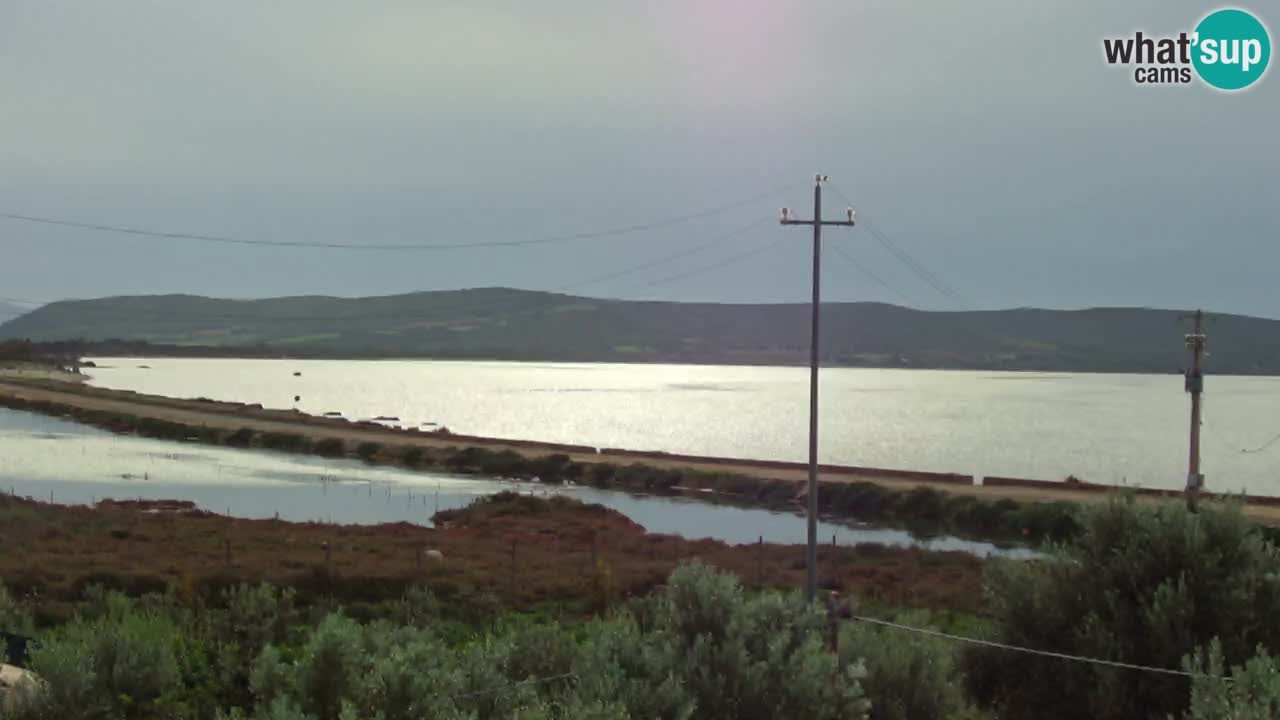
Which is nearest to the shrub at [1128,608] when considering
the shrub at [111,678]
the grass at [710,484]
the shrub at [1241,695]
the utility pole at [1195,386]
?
the shrub at [1241,695]

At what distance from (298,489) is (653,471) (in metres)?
21.2

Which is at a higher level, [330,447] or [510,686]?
[510,686]

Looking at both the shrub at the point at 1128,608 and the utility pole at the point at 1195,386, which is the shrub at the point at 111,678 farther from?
the utility pole at the point at 1195,386

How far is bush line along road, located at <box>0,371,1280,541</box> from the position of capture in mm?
56750

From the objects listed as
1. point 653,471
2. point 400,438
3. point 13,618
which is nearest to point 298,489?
point 653,471

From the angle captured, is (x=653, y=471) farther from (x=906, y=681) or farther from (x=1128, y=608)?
(x=906, y=681)

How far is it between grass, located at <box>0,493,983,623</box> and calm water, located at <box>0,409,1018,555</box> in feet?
18.1

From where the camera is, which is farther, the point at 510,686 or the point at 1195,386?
the point at 1195,386

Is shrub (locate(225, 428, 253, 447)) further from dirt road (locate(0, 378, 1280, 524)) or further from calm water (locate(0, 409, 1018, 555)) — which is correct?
calm water (locate(0, 409, 1018, 555))

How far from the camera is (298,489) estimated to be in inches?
2625

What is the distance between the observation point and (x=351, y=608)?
29609 mm

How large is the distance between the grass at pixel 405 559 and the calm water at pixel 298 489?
217 inches

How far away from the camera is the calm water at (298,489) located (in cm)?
5653

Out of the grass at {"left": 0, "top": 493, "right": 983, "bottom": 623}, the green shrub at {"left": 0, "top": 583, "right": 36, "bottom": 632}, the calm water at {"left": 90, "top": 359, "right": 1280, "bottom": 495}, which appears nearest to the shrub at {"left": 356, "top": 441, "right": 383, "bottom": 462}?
the calm water at {"left": 90, "top": 359, "right": 1280, "bottom": 495}
